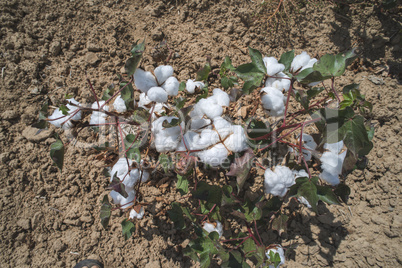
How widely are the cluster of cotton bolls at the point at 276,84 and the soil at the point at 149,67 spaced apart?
644 mm

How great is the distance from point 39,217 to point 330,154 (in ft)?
6.38

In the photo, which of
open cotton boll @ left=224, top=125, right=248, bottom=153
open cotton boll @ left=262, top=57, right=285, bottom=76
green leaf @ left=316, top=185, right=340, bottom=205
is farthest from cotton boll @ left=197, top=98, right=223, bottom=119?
green leaf @ left=316, top=185, right=340, bottom=205

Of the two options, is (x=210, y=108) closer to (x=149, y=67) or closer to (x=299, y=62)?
(x=299, y=62)

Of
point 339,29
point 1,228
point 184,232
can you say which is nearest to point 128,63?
point 184,232

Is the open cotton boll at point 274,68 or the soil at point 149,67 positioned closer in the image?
the open cotton boll at point 274,68

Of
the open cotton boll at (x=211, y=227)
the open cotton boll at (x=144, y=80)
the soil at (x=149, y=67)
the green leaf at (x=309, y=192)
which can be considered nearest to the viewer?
the green leaf at (x=309, y=192)

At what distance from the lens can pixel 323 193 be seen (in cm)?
116

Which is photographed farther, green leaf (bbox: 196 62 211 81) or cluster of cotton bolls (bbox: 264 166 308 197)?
green leaf (bbox: 196 62 211 81)

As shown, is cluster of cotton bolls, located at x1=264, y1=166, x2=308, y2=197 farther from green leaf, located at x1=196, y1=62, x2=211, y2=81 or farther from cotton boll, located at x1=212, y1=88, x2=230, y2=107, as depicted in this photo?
green leaf, located at x1=196, y1=62, x2=211, y2=81

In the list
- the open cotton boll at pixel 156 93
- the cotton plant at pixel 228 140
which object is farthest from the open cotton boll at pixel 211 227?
the open cotton boll at pixel 156 93

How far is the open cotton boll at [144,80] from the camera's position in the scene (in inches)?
46.6

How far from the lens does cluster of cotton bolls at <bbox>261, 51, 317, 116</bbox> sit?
119cm

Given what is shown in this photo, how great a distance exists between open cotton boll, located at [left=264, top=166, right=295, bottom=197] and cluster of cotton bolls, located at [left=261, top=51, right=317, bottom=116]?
296 mm

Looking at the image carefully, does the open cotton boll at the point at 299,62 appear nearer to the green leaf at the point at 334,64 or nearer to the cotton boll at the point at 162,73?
the green leaf at the point at 334,64
